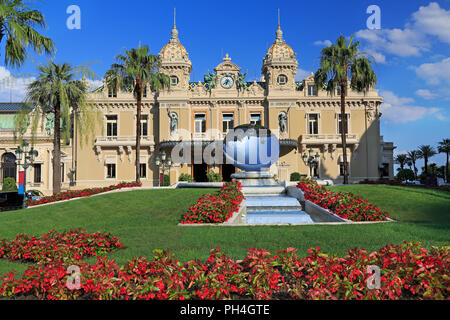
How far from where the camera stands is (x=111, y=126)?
39250 mm

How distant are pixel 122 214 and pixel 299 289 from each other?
434 inches

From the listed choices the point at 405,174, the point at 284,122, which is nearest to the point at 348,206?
the point at 405,174

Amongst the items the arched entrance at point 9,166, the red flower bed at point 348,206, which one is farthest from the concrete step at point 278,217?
the arched entrance at point 9,166

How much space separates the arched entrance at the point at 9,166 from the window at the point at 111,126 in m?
10.9

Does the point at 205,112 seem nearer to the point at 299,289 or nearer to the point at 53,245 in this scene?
the point at 53,245

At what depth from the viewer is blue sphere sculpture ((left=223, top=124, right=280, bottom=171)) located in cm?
2142

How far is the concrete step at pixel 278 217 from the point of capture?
1352 centimetres

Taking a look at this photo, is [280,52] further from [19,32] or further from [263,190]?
[19,32]

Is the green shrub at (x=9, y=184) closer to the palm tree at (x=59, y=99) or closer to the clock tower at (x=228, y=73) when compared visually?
the palm tree at (x=59, y=99)

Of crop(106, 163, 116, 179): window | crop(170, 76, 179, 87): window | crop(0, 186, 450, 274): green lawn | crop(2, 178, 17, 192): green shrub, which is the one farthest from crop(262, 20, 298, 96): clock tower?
crop(2, 178, 17, 192): green shrub

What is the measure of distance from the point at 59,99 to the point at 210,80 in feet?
71.7

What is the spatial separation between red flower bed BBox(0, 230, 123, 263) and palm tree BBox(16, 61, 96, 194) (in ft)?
39.3

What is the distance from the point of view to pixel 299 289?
464cm
